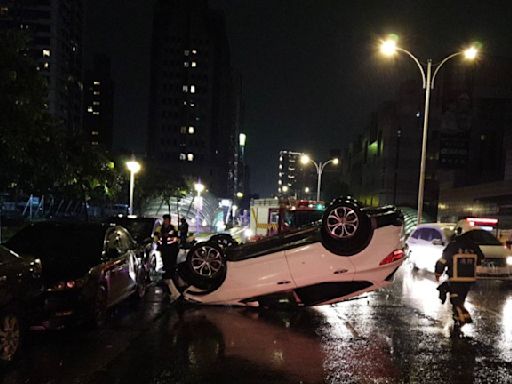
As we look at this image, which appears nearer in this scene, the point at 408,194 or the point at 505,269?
the point at 505,269

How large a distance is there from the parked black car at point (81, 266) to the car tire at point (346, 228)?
336 centimetres

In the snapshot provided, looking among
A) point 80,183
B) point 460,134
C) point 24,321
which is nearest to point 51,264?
point 24,321

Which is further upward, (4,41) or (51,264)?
(4,41)

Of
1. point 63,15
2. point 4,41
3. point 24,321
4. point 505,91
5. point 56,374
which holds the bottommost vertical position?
point 56,374

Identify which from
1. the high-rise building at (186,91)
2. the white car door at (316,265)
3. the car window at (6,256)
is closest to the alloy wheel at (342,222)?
the white car door at (316,265)

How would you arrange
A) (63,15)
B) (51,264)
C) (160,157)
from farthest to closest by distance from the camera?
(160,157) < (63,15) < (51,264)

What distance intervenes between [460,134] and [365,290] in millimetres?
29292

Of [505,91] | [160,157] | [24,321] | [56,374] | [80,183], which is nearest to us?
[56,374]

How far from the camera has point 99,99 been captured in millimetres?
180250

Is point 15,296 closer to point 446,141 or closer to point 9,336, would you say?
point 9,336

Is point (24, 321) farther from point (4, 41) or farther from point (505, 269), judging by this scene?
point (505, 269)

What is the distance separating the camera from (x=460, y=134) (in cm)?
3397

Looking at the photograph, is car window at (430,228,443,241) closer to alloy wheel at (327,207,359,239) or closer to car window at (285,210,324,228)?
car window at (285,210,324,228)

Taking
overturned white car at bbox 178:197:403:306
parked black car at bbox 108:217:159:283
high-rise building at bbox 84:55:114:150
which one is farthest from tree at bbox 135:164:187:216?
high-rise building at bbox 84:55:114:150
